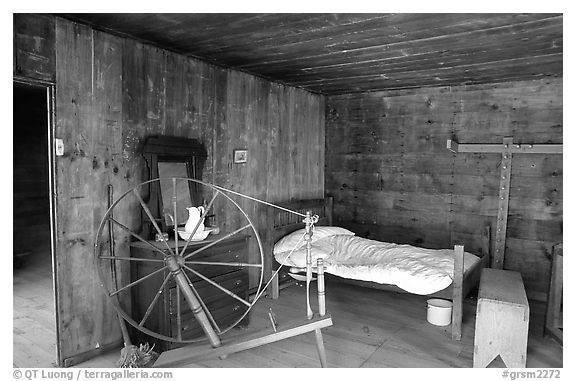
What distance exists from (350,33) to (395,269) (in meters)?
2.11

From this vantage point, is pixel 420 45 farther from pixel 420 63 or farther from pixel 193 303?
pixel 193 303

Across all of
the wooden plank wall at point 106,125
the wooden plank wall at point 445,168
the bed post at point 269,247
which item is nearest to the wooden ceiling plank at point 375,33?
the wooden plank wall at point 106,125

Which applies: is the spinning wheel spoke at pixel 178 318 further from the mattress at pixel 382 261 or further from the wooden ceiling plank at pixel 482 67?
the wooden ceiling plank at pixel 482 67

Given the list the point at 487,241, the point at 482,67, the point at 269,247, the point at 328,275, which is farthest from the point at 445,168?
the point at 269,247

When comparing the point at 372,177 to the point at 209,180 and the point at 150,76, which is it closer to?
Result: the point at 209,180

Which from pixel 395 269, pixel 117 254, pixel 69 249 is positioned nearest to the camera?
pixel 69 249

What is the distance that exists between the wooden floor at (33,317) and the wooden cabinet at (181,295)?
706 millimetres

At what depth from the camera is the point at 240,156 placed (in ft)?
16.1

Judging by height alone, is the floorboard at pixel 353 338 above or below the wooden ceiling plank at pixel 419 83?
below

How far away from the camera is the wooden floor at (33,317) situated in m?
3.34

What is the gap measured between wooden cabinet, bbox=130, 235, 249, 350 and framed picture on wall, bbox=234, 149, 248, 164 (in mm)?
1170

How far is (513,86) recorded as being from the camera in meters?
5.20

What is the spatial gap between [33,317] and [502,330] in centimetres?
399
